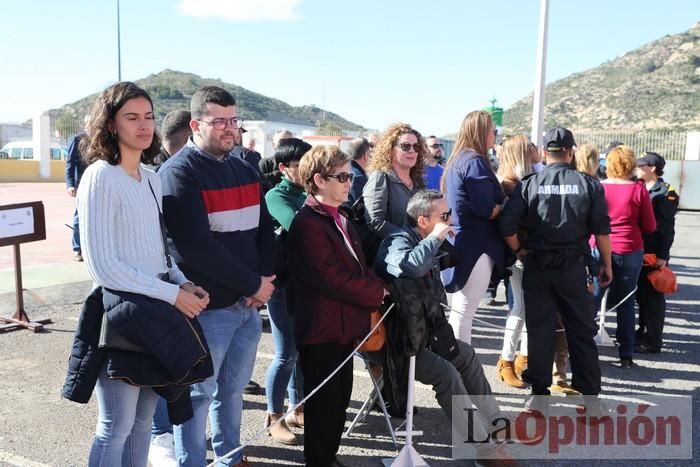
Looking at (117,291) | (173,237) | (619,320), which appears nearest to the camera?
(117,291)

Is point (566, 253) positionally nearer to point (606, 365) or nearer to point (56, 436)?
point (606, 365)

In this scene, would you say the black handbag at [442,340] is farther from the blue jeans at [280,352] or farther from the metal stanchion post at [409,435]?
the blue jeans at [280,352]

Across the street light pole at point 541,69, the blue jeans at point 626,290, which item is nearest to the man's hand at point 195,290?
the blue jeans at point 626,290

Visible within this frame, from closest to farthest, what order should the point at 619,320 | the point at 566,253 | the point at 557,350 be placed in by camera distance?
the point at 566,253 < the point at 557,350 < the point at 619,320

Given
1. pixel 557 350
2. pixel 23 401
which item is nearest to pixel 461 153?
pixel 557 350

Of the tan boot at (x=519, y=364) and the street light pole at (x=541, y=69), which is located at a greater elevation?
the street light pole at (x=541, y=69)

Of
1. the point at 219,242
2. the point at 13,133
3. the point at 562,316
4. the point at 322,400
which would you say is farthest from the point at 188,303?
the point at 13,133

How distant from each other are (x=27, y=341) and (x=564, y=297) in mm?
4680

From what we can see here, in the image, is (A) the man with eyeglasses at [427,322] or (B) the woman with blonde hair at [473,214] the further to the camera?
(B) the woman with blonde hair at [473,214]

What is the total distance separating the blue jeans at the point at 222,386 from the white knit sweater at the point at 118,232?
59 centimetres

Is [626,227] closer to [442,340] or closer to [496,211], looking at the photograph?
[496,211]

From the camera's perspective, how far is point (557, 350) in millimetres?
4895

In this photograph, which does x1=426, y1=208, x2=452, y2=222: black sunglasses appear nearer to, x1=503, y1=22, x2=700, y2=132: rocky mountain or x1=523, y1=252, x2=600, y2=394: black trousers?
x1=523, y1=252, x2=600, y2=394: black trousers

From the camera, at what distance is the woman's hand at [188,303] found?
2.42 metres
